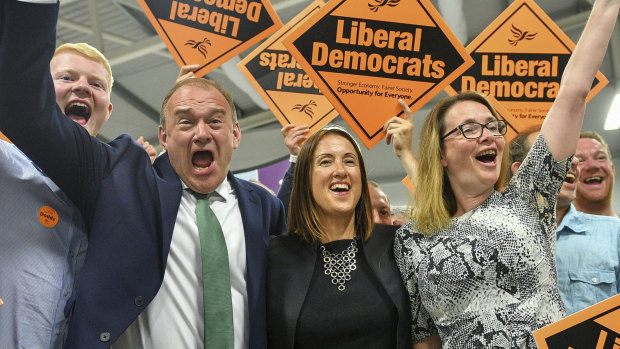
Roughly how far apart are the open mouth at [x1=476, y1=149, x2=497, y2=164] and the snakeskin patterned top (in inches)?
5.4

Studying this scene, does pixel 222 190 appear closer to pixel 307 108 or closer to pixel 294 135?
pixel 294 135

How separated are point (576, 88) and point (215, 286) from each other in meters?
1.16

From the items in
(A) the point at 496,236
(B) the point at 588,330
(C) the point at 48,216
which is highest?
(C) the point at 48,216

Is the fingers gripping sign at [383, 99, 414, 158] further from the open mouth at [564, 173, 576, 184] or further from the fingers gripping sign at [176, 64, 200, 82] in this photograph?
the fingers gripping sign at [176, 64, 200, 82]

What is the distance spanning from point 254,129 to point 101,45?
355 centimetres

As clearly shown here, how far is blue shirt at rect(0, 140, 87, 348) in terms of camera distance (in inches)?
64.1

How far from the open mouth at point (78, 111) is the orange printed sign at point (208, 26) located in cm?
61

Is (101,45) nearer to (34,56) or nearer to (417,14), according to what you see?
(417,14)

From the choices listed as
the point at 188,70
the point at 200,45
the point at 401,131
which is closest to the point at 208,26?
the point at 200,45

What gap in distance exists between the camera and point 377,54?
7.99 feet

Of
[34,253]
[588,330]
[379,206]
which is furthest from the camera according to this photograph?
[379,206]

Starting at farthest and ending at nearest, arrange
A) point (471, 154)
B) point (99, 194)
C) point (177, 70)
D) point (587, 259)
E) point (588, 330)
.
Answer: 1. point (177, 70)
2. point (587, 259)
3. point (471, 154)
4. point (99, 194)
5. point (588, 330)

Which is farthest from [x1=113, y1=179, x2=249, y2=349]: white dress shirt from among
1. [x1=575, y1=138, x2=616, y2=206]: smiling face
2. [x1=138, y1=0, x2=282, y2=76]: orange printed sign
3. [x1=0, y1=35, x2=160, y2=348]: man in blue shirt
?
[x1=575, y1=138, x2=616, y2=206]: smiling face

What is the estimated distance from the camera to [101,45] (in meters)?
6.92
